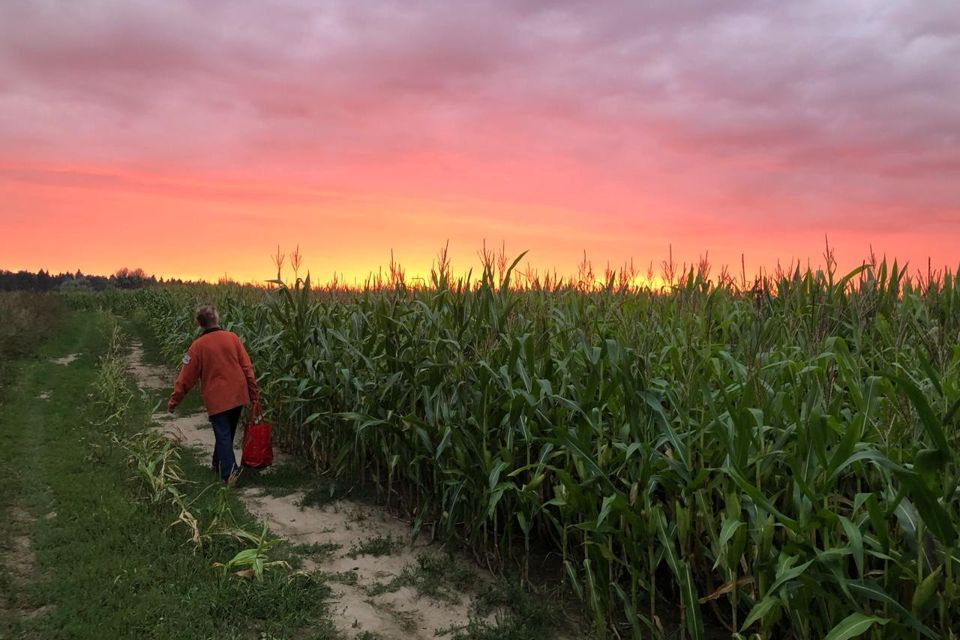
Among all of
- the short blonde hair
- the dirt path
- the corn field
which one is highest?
the short blonde hair

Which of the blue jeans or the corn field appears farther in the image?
the blue jeans

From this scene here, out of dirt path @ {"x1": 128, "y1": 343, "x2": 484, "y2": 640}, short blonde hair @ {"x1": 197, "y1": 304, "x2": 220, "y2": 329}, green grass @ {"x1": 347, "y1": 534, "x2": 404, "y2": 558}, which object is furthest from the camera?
short blonde hair @ {"x1": 197, "y1": 304, "x2": 220, "y2": 329}

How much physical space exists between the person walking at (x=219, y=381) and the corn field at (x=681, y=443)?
104cm

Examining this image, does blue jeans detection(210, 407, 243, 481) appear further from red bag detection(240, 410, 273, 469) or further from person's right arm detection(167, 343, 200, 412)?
person's right arm detection(167, 343, 200, 412)

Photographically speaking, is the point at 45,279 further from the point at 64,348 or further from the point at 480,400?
the point at 480,400

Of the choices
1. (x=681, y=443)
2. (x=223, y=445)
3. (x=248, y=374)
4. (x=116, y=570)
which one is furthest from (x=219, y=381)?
(x=681, y=443)

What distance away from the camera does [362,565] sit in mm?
Result: 6254

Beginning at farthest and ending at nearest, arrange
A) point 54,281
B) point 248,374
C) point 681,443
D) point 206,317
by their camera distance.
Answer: point 54,281 < point 248,374 < point 206,317 < point 681,443

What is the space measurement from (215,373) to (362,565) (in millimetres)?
3926

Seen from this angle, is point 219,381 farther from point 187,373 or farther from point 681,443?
point 681,443

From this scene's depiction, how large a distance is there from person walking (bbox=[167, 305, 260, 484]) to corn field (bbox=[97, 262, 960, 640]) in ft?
3.42

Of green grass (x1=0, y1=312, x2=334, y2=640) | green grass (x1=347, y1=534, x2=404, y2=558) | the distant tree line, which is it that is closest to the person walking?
green grass (x1=0, y1=312, x2=334, y2=640)

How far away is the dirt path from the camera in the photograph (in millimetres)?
5176

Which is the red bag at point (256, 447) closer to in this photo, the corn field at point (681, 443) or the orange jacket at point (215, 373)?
the orange jacket at point (215, 373)
